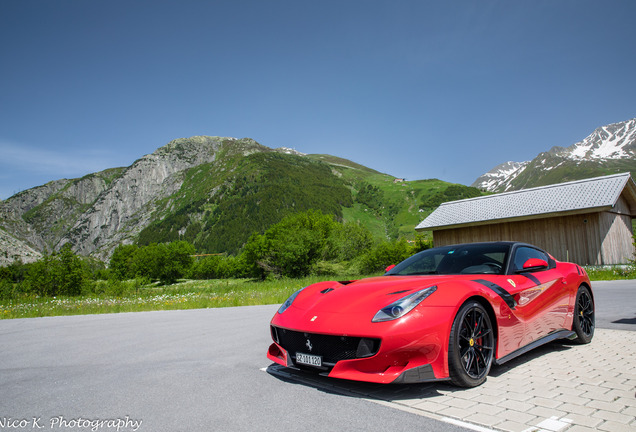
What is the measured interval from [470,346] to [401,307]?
772mm

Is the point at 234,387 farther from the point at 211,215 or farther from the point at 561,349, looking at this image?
the point at 211,215

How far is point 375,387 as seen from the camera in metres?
3.78

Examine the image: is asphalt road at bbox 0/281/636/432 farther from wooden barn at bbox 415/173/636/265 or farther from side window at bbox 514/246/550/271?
wooden barn at bbox 415/173/636/265

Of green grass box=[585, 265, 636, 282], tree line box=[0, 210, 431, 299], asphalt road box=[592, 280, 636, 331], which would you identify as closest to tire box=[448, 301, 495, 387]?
asphalt road box=[592, 280, 636, 331]

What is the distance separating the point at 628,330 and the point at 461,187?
172 meters

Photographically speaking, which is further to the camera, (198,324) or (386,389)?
(198,324)

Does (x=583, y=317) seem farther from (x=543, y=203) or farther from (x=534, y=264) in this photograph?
(x=543, y=203)

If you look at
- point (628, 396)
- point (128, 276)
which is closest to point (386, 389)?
point (628, 396)

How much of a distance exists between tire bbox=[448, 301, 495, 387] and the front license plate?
3.70 ft

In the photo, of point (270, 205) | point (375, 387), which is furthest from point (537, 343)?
point (270, 205)

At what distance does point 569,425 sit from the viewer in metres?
2.69

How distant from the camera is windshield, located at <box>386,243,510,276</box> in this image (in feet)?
15.2

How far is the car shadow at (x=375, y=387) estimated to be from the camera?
3.49 m

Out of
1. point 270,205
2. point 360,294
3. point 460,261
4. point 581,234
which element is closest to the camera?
point 360,294
